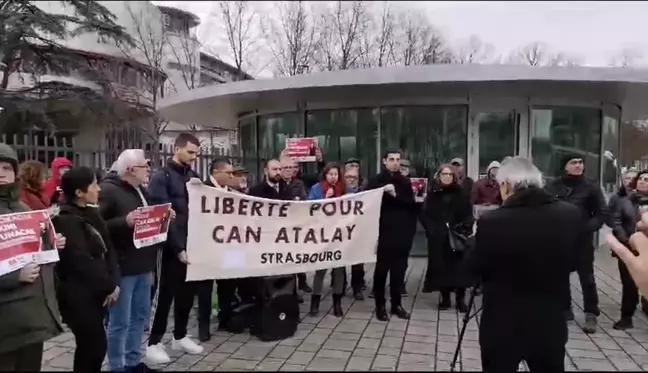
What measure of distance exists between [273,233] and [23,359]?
9.65 feet

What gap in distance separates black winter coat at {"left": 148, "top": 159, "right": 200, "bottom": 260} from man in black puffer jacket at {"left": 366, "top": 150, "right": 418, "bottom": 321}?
236 cm

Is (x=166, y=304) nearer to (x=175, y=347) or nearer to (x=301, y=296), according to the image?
(x=175, y=347)

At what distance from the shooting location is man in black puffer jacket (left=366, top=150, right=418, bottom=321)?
6.61 m

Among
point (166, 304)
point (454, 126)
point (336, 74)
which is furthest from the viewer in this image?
point (454, 126)

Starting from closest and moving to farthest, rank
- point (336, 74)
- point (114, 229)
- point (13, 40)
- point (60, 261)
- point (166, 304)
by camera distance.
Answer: point (60, 261)
point (114, 229)
point (166, 304)
point (336, 74)
point (13, 40)

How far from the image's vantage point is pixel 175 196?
17.1 ft

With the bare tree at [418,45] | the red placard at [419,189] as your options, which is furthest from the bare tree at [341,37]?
the red placard at [419,189]

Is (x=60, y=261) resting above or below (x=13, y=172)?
below

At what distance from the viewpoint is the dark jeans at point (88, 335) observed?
3.79 metres

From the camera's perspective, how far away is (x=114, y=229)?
424 cm

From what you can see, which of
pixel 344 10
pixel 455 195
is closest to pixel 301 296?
pixel 455 195

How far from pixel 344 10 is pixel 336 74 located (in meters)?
19.2

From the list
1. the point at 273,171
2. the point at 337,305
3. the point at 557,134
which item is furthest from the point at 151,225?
the point at 557,134

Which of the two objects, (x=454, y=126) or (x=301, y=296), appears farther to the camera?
(x=454, y=126)
